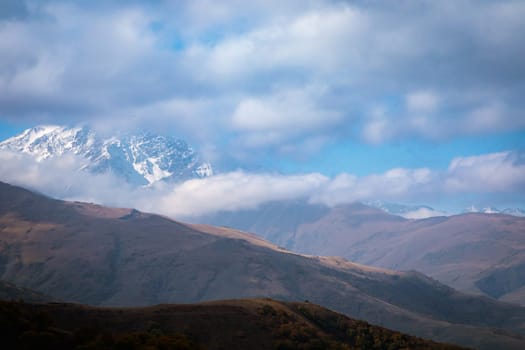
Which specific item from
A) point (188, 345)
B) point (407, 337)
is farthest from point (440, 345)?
point (188, 345)

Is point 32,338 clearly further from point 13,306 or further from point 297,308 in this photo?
point 297,308

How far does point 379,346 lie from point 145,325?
57487mm

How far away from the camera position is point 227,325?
139750 millimetres

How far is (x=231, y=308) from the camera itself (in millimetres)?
156500

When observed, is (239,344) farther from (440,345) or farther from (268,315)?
(440,345)

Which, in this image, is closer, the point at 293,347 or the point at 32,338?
the point at 32,338

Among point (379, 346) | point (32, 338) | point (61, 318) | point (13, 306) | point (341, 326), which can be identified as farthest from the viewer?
point (341, 326)

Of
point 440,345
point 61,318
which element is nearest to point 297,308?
point 440,345

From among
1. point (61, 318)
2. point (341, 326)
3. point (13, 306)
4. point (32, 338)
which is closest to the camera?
point (32, 338)

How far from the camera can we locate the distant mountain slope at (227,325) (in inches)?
4592

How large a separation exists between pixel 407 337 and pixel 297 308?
110ft

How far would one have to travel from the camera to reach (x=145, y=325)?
132 meters

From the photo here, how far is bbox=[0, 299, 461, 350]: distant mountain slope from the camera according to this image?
11662cm

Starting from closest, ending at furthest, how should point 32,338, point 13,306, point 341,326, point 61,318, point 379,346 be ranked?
point 32,338
point 13,306
point 61,318
point 379,346
point 341,326
